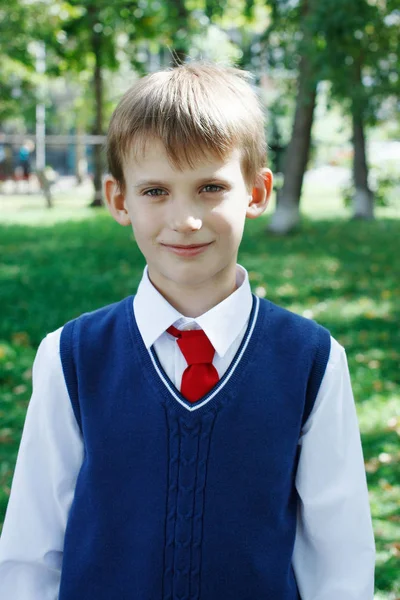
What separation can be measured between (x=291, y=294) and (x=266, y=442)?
622 centimetres

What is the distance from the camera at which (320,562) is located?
5.93 feet

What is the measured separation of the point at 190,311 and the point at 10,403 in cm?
329

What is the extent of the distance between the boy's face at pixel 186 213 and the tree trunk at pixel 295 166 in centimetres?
1125

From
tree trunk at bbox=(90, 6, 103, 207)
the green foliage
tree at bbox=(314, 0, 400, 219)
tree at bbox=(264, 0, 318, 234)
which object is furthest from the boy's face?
the green foliage

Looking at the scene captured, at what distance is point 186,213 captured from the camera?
168 centimetres

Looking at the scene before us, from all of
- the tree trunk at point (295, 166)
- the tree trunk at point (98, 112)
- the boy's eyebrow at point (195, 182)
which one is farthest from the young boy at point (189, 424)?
the tree trunk at point (98, 112)

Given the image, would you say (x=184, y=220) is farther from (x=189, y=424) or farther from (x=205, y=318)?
(x=189, y=424)

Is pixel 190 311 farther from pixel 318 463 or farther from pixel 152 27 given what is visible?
pixel 152 27

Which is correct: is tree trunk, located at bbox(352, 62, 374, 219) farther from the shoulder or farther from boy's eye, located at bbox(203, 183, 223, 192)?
boy's eye, located at bbox(203, 183, 223, 192)

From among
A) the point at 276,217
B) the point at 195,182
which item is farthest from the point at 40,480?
the point at 276,217

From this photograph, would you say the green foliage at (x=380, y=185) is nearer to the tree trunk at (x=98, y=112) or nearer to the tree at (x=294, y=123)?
the tree at (x=294, y=123)

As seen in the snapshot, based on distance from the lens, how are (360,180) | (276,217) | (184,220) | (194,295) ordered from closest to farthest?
(184,220)
(194,295)
(276,217)
(360,180)

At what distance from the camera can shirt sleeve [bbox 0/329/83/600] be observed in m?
1.80

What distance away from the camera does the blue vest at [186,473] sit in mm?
1703
